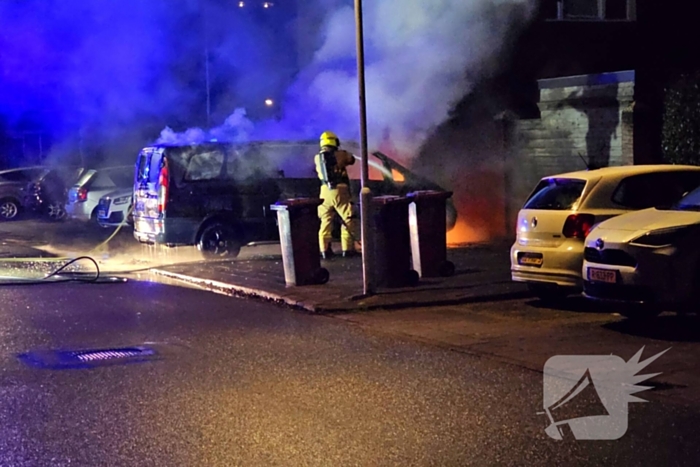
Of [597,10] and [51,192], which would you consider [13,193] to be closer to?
[51,192]

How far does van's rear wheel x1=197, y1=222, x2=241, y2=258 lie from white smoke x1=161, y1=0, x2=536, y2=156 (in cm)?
160

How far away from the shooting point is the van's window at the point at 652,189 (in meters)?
10.2

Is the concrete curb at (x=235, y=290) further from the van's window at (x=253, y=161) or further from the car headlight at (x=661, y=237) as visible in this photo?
the car headlight at (x=661, y=237)

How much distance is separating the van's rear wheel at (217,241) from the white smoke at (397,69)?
160 cm

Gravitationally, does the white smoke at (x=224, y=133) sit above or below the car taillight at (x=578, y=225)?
above

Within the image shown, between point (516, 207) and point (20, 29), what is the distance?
12.3m

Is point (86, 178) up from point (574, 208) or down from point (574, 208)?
up

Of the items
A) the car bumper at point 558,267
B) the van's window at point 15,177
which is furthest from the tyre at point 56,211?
the car bumper at point 558,267

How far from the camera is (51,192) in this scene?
26109mm

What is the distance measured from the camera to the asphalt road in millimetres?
5664

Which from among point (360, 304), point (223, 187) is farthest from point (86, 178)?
point (360, 304)

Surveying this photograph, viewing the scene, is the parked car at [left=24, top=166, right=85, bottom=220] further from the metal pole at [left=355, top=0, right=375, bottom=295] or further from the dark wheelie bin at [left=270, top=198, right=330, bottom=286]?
the metal pole at [left=355, top=0, right=375, bottom=295]

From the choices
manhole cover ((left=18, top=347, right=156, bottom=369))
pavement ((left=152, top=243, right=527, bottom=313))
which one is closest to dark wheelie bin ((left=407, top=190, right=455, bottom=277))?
pavement ((left=152, top=243, right=527, bottom=313))

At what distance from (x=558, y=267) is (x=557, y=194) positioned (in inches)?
32.5
